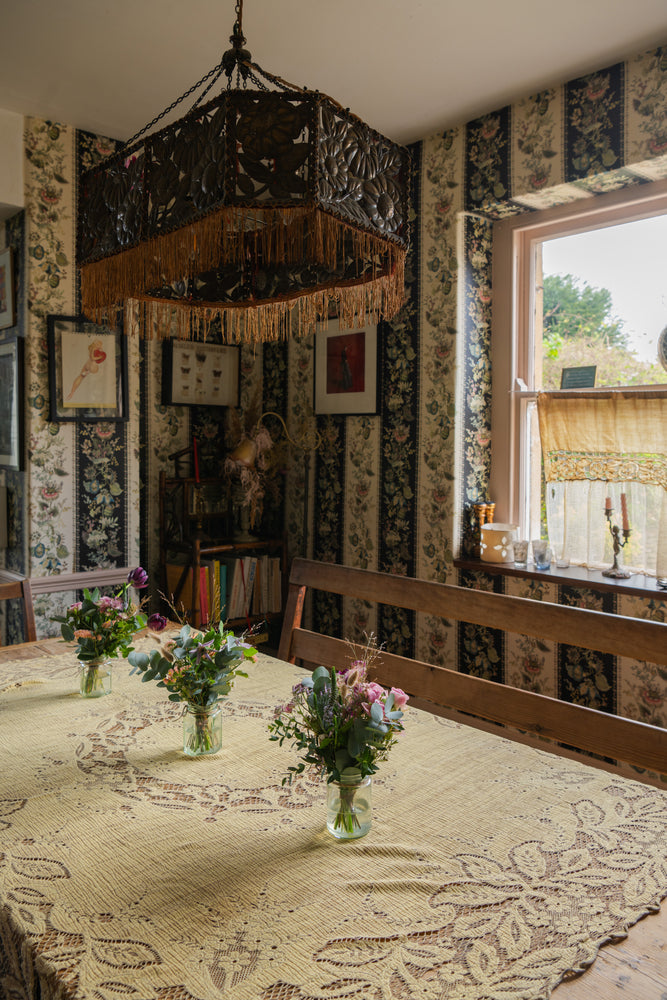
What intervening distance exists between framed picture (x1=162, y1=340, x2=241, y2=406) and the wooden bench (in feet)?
6.61

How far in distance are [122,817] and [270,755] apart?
347 millimetres

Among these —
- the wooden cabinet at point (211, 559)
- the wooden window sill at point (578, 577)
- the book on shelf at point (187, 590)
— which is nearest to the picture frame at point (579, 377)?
the wooden window sill at point (578, 577)

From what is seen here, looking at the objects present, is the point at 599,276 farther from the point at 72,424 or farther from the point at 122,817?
the point at 122,817

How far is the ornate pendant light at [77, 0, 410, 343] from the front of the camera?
54.9 inches

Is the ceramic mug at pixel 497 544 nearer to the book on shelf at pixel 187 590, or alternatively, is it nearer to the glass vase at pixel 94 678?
the book on shelf at pixel 187 590

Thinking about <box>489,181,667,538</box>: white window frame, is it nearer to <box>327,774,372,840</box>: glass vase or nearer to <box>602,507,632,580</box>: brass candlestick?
<box>602,507,632,580</box>: brass candlestick

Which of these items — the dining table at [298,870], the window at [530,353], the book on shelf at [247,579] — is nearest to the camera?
the dining table at [298,870]

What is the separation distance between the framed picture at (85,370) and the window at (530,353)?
1739mm

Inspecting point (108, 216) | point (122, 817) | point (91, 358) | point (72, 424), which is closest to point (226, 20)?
point (108, 216)

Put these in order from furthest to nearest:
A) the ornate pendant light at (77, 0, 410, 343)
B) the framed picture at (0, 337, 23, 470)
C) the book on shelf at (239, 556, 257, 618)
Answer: the book on shelf at (239, 556, 257, 618) < the framed picture at (0, 337, 23, 470) < the ornate pendant light at (77, 0, 410, 343)

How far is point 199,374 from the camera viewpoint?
4121 millimetres

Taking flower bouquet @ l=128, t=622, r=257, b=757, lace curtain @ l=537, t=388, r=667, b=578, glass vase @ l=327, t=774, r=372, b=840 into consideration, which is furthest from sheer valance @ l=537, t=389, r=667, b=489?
glass vase @ l=327, t=774, r=372, b=840

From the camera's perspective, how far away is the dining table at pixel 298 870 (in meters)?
0.91

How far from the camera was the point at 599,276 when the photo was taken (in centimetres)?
292
